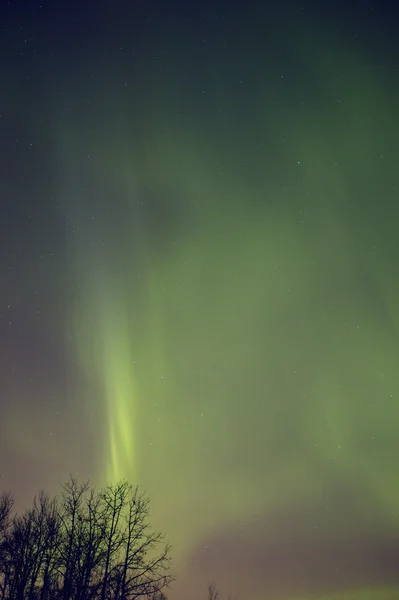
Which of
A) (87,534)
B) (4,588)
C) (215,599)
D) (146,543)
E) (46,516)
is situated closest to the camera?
(146,543)

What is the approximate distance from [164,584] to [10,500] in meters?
16.4

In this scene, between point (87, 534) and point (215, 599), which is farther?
point (215, 599)

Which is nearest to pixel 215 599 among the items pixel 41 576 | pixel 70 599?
pixel 41 576

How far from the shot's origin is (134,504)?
23875mm

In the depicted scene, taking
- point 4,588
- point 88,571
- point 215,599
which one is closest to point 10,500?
point 4,588

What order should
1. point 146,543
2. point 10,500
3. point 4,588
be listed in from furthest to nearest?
point 10,500 → point 4,588 → point 146,543

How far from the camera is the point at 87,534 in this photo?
23875 mm

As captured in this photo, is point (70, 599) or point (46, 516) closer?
point (70, 599)

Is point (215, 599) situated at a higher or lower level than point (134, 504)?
lower

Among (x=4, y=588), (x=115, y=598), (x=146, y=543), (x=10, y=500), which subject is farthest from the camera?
(x=10, y=500)

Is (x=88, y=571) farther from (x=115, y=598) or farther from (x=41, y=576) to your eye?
(x=41, y=576)

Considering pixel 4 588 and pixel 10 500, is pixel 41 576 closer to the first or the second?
pixel 4 588

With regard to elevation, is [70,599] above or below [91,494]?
below

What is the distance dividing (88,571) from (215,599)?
56774 mm
